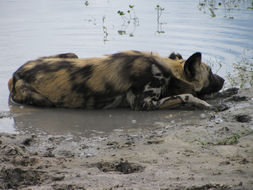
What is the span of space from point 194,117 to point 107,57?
1450 millimetres

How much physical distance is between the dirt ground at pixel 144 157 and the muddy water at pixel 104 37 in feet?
1.75

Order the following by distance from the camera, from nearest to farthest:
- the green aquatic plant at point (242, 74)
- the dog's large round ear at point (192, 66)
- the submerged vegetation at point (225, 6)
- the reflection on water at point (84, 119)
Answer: the reflection on water at point (84, 119) → the dog's large round ear at point (192, 66) → the green aquatic plant at point (242, 74) → the submerged vegetation at point (225, 6)

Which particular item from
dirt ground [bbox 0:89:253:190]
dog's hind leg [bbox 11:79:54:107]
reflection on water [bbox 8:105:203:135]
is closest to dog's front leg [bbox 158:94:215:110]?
reflection on water [bbox 8:105:203:135]

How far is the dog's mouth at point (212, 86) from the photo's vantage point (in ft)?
20.7

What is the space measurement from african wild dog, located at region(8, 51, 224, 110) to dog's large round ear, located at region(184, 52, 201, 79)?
5 cm

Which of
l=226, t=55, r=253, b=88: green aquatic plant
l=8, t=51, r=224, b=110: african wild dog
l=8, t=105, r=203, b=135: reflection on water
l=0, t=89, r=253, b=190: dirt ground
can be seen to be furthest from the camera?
l=226, t=55, r=253, b=88: green aquatic plant

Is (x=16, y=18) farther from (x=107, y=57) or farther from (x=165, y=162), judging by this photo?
(x=165, y=162)

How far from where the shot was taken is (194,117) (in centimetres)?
543

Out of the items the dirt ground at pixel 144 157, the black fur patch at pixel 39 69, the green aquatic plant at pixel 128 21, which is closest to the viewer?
the dirt ground at pixel 144 157

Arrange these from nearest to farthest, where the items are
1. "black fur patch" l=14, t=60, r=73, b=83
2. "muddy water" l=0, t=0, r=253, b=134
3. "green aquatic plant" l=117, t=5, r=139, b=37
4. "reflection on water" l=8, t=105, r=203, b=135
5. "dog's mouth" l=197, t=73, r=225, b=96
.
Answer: "reflection on water" l=8, t=105, r=203, b=135 < "muddy water" l=0, t=0, r=253, b=134 < "black fur patch" l=14, t=60, r=73, b=83 < "dog's mouth" l=197, t=73, r=225, b=96 < "green aquatic plant" l=117, t=5, r=139, b=37

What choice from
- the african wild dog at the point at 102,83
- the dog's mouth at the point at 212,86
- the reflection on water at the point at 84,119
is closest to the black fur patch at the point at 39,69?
the african wild dog at the point at 102,83

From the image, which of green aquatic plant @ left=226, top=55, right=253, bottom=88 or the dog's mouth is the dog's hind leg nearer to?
the dog's mouth

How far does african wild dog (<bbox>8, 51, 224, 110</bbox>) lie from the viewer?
5.74 m

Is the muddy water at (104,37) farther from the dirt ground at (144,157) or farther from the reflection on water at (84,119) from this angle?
the dirt ground at (144,157)
